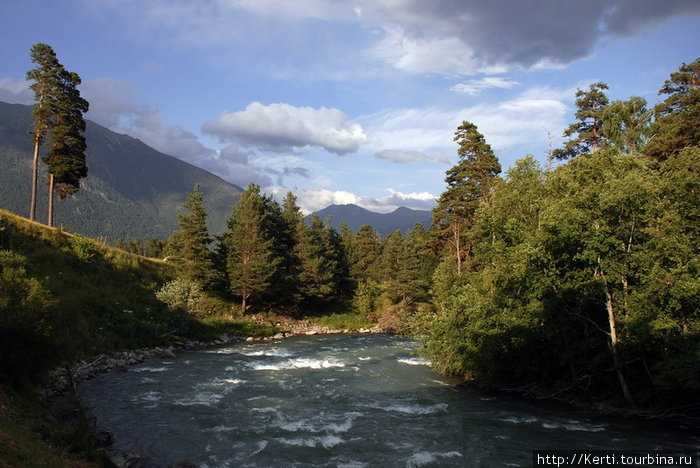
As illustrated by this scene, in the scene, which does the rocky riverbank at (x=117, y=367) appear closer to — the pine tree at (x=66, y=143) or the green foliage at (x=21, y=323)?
the green foliage at (x=21, y=323)

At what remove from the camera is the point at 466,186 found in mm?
44000

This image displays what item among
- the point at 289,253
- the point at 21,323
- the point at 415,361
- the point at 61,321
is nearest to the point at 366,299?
the point at 289,253

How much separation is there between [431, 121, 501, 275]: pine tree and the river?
18.8 metres

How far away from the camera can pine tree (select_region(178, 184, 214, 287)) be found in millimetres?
54750

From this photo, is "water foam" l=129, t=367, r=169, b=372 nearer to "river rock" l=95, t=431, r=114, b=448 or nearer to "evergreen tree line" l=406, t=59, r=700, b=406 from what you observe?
"river rock" l=95, t=431, r=114, b=448

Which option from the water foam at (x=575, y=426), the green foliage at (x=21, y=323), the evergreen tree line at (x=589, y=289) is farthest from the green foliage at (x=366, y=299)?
the green foliage at (x=21, y=323)

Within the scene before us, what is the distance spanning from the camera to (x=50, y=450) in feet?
39.5

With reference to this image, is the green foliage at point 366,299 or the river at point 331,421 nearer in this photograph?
the river at point 331,421

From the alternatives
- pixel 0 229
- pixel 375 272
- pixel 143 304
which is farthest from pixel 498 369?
pixel 375 272

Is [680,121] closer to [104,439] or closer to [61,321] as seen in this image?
[104,439]

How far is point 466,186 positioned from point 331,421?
30343 millimetres

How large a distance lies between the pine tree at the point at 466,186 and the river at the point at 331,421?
1877 centimetres

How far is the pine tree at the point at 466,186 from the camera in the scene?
43.5 metres

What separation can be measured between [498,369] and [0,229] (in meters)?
33.3
